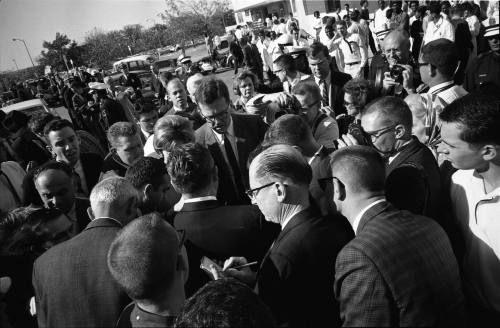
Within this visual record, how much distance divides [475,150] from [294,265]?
3.88ft

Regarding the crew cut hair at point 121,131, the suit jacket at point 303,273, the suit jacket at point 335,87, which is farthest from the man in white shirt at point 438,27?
the suit jacket at point 303,273

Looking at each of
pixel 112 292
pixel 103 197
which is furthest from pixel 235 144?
pixel 112 292

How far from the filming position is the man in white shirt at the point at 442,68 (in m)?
3.42

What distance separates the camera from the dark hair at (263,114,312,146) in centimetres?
275

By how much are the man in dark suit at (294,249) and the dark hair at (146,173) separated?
100 cm

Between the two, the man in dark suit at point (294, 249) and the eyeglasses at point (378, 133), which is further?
the eyeglasses at point (378, 133)

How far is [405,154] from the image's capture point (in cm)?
252

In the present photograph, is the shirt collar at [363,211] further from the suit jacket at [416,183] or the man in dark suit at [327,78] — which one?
the man in dark suit at [327,78]

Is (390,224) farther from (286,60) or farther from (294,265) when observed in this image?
(286,60)

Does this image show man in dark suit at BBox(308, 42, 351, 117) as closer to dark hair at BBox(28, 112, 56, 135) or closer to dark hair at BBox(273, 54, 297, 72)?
dark hair at BBox(273, 54, 297, 72)

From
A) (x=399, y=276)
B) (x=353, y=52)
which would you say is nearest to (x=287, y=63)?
(x=353, y=52)

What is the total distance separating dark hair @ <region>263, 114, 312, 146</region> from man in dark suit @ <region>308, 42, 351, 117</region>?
2646mm

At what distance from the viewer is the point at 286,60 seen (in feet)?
17.7

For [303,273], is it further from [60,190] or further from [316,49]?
[316,49]
